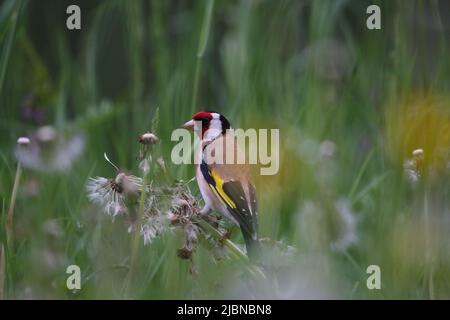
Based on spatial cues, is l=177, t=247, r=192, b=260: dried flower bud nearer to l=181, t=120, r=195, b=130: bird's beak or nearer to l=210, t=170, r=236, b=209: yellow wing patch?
l=210, t=170, r=236, b=209: yellow wing patch

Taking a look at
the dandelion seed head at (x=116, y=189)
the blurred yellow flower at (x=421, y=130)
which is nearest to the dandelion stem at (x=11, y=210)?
the dandelion seed head at (x=116, y=189)

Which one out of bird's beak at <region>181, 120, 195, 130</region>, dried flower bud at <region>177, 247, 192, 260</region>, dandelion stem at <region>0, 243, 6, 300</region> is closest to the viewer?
dried flower bud at <region>177, 247, 192, 260</region>

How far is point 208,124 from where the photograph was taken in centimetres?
341

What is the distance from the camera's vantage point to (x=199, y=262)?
3209 millimetres

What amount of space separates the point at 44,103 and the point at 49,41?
→ 0.99 feet

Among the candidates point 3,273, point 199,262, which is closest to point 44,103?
point 3,273

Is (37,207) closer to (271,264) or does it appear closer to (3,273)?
(3,273)

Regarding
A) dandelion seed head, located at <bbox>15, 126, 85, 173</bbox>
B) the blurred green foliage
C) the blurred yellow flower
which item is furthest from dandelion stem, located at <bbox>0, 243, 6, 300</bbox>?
the blurred yellow flower

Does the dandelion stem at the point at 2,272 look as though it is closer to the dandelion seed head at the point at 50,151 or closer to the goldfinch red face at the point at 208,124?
the dandelion seed head at the point at 50,151

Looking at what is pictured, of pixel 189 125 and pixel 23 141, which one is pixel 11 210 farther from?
pixel 189 125

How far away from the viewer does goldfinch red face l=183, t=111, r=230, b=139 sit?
339cm

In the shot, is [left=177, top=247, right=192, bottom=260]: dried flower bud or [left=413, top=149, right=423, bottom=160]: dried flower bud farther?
[left=413, top=149, right=423, bottom=160]: dried flower bud

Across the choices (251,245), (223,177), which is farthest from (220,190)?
(251,245)

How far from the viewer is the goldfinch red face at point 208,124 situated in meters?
3.39
